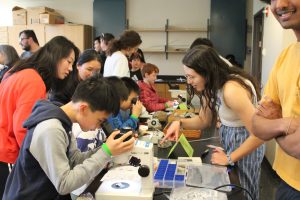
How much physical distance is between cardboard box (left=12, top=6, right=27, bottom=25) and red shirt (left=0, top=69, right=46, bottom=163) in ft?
18.1

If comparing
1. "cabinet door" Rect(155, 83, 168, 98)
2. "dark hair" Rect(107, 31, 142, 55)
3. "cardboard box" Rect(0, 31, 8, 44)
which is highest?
"cardboard box" Rect(0, 31, 8, 44)

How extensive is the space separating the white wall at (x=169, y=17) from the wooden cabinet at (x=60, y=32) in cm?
96

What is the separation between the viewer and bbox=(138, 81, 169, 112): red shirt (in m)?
3.39

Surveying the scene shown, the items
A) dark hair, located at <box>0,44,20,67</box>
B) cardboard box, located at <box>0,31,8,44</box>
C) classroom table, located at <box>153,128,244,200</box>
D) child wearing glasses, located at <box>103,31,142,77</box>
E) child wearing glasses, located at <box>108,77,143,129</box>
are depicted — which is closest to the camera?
classroom table, located at <box>153,128,244,200</box>

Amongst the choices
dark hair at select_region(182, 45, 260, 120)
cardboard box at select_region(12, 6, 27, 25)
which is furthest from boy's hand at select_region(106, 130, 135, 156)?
cardboard box at select_region(12, 6, 27, 25)

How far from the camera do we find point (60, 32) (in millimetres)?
6570

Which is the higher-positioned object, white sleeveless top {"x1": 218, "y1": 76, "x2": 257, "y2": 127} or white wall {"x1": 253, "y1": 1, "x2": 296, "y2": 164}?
white wall {"x1": 253, "y1": 1, "x2": 296, "y2": 164}

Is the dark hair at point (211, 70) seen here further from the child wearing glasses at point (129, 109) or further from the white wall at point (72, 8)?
the white wall at point (72, 8)

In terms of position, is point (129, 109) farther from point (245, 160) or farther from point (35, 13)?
point (35, 13)

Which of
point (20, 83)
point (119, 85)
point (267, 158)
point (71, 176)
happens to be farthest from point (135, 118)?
point (267, 158)

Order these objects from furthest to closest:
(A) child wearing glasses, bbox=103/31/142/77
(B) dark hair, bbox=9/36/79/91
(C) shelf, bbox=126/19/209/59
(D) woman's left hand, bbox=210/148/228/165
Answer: (C) shelf, bbox=126/19/209/59
(A) child wearing glasses, bbox=103/31/142/77
(B) dark hair, bbox=9/36/79/91
(D) woman's left hand, bbox=210/148/228/165

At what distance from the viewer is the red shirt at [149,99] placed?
339cm

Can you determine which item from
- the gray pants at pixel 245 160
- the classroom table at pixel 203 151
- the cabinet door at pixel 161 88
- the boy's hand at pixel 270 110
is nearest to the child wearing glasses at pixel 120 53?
the classroom table at pixel 203 151

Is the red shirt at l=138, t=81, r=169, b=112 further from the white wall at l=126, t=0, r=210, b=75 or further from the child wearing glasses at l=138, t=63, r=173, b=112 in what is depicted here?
the white wall at l=126, t=0, r=210, b=75
